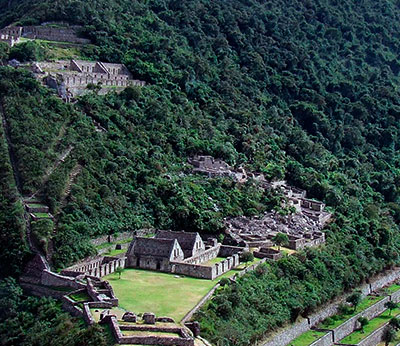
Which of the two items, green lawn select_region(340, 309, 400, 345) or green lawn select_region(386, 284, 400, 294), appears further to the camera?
green lawn select_region(386, 284, 400, 294)

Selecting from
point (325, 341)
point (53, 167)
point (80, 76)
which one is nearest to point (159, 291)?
point (325, 341)

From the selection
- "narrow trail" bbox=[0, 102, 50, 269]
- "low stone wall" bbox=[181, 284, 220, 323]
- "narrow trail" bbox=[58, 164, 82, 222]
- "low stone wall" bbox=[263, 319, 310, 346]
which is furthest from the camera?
"narrow trail" bbox=[58, 164, 82, 222]

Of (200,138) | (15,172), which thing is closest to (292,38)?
(200,138)

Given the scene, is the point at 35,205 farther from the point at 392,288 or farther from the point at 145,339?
the point at 392,288

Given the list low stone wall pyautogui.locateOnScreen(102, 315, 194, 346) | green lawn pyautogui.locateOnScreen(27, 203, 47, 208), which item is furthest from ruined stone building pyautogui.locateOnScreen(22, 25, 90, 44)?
low stone wall pyautogui.locateOnScreen(102, 315, 194, 346)

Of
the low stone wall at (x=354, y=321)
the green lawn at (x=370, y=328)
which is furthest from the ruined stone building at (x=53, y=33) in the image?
the green lawn at (x=370, y=328)

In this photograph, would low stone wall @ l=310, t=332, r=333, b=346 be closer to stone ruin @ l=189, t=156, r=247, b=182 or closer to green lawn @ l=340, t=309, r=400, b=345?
green lawn @ l=340, t=309, r=400, b=345

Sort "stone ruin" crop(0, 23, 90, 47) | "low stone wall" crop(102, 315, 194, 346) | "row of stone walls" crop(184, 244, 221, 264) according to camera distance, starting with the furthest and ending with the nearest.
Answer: "stone ruin" crop(0, 23, 90, 47), "row of stone walls" crop(184, 244, 221, 264), "low stone wall" crop(102, 315, 194, 346)
